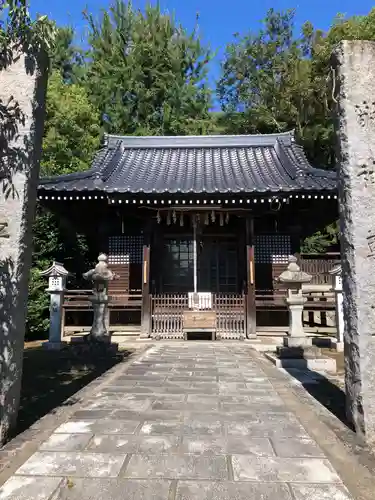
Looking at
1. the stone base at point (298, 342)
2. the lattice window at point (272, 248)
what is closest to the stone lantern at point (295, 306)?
the stone base at point (298, 342)

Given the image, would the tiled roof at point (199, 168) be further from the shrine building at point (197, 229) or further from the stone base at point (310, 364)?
the stone base at point (310, 364)

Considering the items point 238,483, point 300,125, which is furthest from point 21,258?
point 300,125

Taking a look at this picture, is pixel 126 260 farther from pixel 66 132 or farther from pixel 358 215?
pixel 358 215

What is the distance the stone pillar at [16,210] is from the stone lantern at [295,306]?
210 inches

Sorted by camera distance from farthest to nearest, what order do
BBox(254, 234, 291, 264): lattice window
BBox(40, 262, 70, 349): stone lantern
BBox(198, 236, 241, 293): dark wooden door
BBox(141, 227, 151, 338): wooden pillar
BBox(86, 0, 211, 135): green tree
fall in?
1. BBox(86, 0, 211, 135): green tree
2. BBox(198, 236, 241, 293): dark wooden door
3. BBox(254, 234, 291, 264): lattice window
4. BBox(141, 227, 151, 338): wooden pillar
5. BBox(40, 262, 70, 349): stone lantern

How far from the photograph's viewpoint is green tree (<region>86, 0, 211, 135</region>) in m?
24.6

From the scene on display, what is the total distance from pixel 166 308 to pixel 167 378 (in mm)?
5610

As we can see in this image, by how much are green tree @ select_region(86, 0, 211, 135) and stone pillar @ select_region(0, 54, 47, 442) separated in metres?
21.2

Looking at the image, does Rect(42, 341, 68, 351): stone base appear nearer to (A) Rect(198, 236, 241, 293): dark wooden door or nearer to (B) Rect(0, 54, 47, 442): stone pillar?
(A) Rect(198, 236, 241, 293): dark wooden door

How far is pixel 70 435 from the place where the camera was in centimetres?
329

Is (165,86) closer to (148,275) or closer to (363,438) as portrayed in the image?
(148,275)

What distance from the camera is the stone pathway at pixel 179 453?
2.36 metres

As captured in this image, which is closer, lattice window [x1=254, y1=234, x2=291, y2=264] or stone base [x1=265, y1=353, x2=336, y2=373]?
stone base [x1=265, y1=353, x2=336, y2=373]

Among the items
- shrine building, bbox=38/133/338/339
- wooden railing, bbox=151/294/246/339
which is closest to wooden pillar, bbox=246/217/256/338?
shrine building, bbox=38/133/338/339
